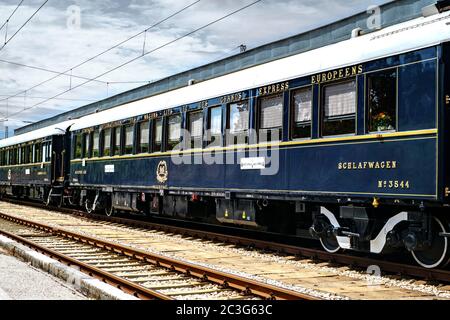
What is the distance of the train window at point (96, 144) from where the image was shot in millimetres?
19919

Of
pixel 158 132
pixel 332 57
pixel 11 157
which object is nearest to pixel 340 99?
pixel 332 57

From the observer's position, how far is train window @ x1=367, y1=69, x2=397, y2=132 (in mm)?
8445

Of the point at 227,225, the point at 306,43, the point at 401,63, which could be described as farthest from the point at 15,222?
the point at 401,63

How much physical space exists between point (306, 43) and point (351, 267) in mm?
11207

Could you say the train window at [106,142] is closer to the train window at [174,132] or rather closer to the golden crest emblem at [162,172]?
the golden crest emblem at [162,172]

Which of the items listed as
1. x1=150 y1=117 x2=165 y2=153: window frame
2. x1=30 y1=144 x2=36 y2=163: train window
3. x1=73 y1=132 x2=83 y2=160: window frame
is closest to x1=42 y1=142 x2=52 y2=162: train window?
x1=30 y1=144 x2=36 y2=163: train window

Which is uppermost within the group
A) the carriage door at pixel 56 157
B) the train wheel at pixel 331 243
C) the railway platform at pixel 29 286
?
the carriage door at pixel 56 157

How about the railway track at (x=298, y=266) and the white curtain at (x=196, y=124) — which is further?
the white curtain at (x=196, y=124)

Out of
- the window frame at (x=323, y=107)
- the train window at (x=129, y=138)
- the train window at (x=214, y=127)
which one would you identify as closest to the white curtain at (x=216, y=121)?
the train window at (x=214, y=127)

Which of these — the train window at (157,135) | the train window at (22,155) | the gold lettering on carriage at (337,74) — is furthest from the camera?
the train window at (22,155)

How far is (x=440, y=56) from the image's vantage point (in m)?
7.77

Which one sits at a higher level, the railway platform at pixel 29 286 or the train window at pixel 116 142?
the train window at pixel 116 142

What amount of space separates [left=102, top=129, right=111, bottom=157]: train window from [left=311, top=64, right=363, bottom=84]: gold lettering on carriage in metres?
10.4

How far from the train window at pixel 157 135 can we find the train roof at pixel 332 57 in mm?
488
